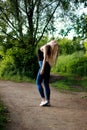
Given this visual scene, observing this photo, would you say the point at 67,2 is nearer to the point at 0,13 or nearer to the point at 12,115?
the point at 0,13

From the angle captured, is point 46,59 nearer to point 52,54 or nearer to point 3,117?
point 52,54

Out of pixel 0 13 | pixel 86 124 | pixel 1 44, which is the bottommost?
pixel 86 124

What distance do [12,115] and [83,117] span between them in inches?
64.7

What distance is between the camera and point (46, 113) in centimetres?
868

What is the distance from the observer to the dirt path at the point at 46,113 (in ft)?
24.5

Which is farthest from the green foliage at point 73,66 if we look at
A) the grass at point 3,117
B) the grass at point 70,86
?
the grass at point 3,117

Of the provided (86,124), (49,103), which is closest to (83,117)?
(86,124)

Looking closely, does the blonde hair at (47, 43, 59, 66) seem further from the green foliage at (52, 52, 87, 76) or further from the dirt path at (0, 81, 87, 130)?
the green foliage at (52, 52, 87, 76)

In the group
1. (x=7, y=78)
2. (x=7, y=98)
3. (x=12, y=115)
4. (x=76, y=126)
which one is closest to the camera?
(x=76, y=126)

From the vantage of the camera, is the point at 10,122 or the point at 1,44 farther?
the point at 1,44

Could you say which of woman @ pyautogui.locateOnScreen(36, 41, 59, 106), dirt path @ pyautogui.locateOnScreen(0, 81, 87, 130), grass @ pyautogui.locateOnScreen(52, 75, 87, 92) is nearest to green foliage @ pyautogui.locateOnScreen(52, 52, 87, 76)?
grass @ pyautogui.locateOnScreen(52, 75, 87, 92)

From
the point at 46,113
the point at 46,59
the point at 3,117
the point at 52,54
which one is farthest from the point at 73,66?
the point at 3,117

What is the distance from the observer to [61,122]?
782 cm

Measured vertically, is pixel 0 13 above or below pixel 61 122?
above
